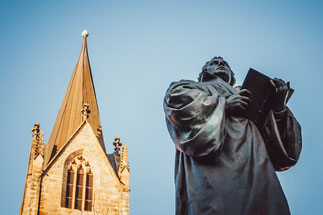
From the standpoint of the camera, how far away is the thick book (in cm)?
426

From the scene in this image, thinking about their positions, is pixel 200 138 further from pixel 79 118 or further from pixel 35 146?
pixel 79 118

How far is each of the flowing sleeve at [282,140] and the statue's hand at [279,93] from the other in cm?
6

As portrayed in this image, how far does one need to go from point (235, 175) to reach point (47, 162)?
33229mm

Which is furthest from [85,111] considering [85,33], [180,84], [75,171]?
[180,84]

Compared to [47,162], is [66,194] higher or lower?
lower

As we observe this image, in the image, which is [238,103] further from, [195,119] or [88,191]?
[88,191]

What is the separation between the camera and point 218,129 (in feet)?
13.3

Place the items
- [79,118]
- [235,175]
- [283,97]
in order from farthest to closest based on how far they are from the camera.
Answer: [79,118] → [283,97] → [235,175]

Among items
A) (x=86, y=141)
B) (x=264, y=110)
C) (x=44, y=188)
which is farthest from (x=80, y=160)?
(x=264, y=110)

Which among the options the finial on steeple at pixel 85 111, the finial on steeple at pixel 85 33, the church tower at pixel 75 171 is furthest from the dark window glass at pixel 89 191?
the finial on steeple at pixel 85 33

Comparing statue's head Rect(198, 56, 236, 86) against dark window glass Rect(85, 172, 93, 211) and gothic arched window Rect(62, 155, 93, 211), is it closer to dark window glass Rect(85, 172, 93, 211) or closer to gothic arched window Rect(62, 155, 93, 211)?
gothic arched window Rect(62, 155, 93, 211)

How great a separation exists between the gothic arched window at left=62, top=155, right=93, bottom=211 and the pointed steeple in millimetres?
1814

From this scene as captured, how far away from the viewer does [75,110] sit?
1624 inches

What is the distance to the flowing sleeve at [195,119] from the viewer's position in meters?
4.00
